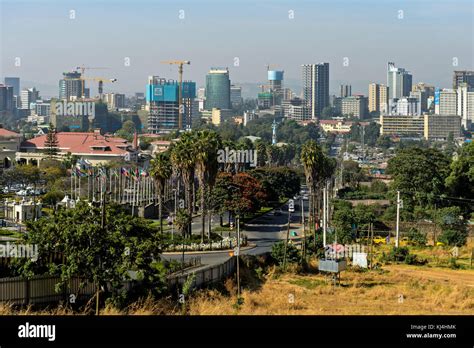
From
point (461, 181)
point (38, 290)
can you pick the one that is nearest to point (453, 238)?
point (461, 181)

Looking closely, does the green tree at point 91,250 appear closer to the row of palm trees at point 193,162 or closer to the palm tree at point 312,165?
the row of palm trees at point 193,162

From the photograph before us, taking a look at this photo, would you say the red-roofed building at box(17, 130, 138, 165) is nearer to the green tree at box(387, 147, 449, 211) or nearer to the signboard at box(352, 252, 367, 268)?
the green tree at box(387, 147, 449, 211)

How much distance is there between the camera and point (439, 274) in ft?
73.3

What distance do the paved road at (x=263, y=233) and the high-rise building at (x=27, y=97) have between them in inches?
5871

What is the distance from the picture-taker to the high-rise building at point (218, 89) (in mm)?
185125

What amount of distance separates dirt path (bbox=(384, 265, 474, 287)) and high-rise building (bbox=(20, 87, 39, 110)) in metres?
168

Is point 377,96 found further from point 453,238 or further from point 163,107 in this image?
point 453,238

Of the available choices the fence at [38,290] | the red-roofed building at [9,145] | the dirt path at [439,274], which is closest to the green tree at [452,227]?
the dirt path at [439,274]

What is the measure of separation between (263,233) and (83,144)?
36925 mm

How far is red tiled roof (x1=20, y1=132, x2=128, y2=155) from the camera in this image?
6627cm

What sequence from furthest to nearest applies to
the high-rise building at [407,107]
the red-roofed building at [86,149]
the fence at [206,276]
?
1. the high-rise building at [407,107]
2. the red-roofed building at [86,149]
3. the fence at [206,276]

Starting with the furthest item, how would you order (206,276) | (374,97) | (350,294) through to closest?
(374,97) < (350,294) < (206,276)
